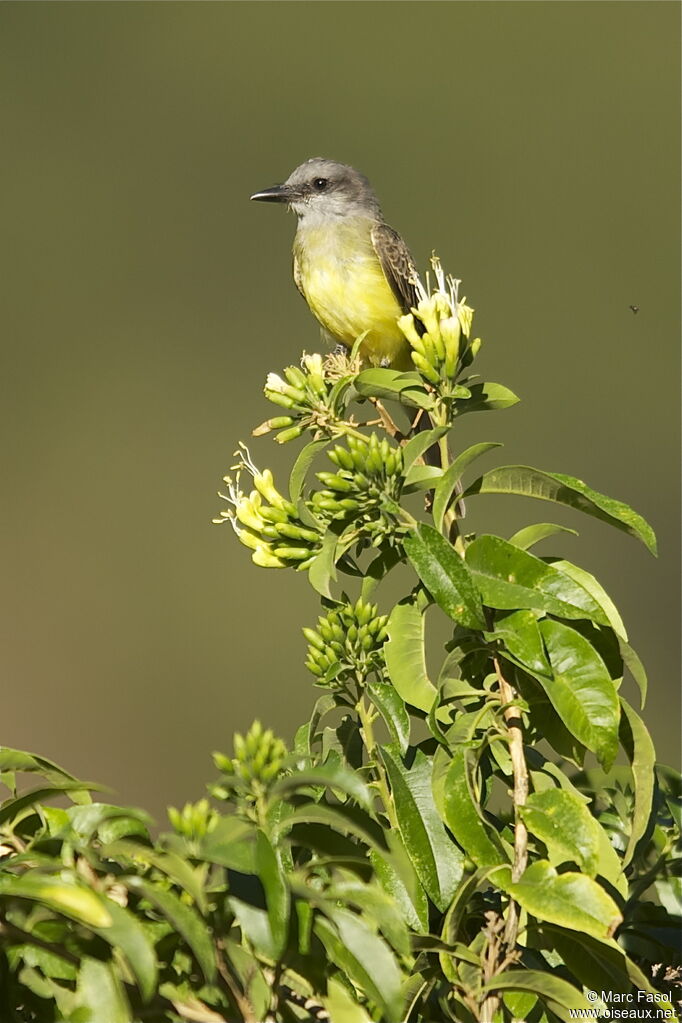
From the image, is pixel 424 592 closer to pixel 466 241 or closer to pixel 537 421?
pixel 537 421

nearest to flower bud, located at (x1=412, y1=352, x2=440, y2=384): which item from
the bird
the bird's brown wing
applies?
the bird

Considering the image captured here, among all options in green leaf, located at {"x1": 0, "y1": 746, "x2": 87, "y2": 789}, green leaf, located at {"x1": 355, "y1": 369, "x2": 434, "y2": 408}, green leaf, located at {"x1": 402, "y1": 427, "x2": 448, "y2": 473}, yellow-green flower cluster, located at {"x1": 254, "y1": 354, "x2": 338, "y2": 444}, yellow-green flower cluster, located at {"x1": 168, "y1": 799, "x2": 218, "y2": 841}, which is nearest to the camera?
yellow-green flower cluster, located at {"x1": 168, "y1": 799, "x2": 218, "y2": 841}

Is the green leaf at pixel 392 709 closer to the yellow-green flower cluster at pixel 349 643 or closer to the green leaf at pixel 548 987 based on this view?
the yellow-green flower cluster at pixel 349 643

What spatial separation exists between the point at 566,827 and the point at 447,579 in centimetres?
23

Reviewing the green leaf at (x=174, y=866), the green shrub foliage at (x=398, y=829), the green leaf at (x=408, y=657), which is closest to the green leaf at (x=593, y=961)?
the green shrub foliage at (x=398, y=829)

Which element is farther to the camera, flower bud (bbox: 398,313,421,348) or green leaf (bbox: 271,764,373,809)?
flower bud (bbox: 398,313,421,348)

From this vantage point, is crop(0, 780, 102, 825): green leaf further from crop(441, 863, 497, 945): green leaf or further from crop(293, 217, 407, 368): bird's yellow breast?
crop(293, 217, 407, 368): bird's yellow breast

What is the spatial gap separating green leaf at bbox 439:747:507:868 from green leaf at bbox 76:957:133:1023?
0.32 m

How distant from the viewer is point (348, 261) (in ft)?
12.1

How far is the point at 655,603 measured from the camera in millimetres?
7199

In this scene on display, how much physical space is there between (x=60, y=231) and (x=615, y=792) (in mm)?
9437

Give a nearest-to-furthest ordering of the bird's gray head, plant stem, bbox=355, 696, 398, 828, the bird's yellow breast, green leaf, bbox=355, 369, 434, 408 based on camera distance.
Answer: plant stem, bbox=355, 696, 398, 828
green leaf, bbox=355, 369, 434, 408
the bird's yellow breast
the bird's gray head

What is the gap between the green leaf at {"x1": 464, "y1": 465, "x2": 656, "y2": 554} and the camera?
1.14 metres

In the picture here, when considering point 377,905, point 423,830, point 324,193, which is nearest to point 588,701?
point 423,830
